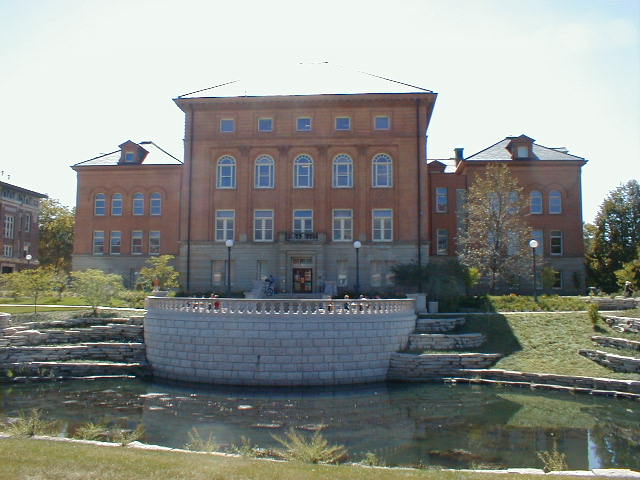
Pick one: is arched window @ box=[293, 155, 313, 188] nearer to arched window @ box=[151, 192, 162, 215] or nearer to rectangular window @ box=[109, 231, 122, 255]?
arched window @ box=[151, 192, 162, 215]

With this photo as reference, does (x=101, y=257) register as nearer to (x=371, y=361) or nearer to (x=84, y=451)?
(x=371, y=361)

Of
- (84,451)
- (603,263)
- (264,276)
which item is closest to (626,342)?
(84,451)

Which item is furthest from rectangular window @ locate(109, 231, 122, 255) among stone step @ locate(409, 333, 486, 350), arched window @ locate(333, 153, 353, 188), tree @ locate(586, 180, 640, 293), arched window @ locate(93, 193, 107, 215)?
tree @ locate(586, 180, 640, 293)

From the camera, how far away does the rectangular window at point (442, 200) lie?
47688 millimetres

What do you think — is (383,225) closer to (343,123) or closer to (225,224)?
(343,123)

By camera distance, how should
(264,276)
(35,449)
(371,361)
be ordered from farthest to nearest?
(264,276) < (371,361) < (35,449)

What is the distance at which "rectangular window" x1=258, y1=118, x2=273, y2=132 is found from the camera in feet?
131

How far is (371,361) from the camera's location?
23391mm

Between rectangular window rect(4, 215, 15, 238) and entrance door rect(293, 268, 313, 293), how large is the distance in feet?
147

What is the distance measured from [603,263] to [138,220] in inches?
1622

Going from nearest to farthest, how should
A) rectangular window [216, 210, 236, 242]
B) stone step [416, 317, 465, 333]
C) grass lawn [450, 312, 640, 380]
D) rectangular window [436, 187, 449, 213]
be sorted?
grass lawn [450, 312, 640, 380] → stone step [416, 317, 465, 333] → rectangular window [216, 210, 236, 242] → rectangular window [436, 187, 449, 213]

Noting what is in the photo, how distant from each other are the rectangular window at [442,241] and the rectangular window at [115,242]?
91.3ft

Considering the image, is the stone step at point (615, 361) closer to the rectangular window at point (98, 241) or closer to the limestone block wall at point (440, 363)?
the limestone block wall at point (440, 363)

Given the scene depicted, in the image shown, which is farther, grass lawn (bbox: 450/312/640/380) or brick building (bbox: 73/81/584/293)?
brick building (bbox: 73/81/584/293)
